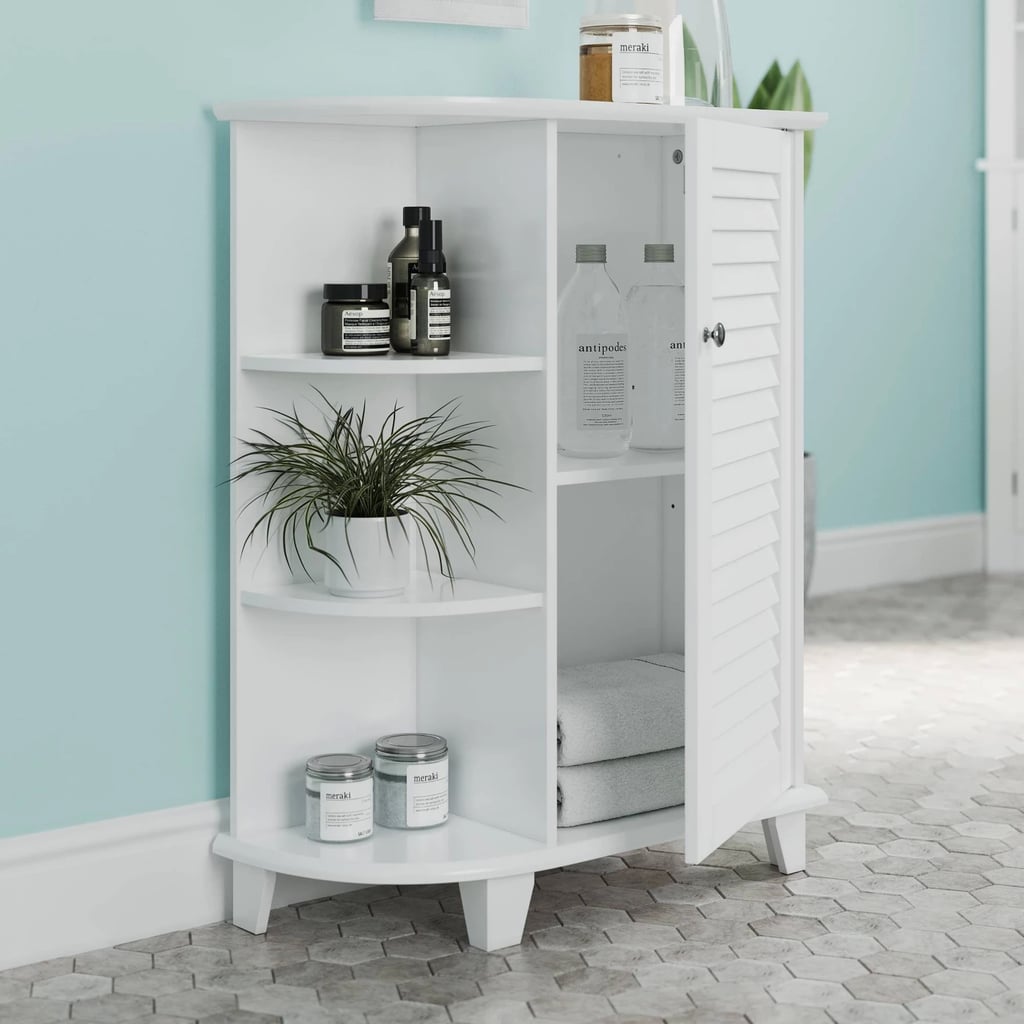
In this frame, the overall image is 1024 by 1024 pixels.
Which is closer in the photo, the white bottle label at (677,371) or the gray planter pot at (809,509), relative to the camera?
the white bottle label at (677,371)

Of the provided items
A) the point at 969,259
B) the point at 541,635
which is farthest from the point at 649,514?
the point at 969,259

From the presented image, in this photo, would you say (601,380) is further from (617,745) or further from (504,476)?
(617,745)

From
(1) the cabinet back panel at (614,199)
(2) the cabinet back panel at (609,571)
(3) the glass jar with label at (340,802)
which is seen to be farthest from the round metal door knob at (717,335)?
(3) the glass jar with label at (340,802)

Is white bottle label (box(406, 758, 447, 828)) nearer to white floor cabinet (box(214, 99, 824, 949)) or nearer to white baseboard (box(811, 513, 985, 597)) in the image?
white floor cabinet (box(214, 99, 824, 949))

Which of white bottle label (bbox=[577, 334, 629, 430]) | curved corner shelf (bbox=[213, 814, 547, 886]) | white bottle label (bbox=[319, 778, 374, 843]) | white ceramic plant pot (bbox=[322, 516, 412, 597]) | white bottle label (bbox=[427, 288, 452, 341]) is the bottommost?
curved corner shelf (bbox=[213, 814, 547, 886])

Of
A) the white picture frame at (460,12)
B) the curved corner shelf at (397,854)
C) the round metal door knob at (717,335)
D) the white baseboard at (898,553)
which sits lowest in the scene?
the curved corner shelf at (397,854)

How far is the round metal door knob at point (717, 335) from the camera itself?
1.77m

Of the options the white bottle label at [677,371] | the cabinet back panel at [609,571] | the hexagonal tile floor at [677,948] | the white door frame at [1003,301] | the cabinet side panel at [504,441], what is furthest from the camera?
the white door frame at [1003,301]

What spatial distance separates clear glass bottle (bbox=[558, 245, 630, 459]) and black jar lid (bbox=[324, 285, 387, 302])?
0.86 ft

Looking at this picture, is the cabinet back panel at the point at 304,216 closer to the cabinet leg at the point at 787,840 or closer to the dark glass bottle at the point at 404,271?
the dark glass bottle at the point at 404,271

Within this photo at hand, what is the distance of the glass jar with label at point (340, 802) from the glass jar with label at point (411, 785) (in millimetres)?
37

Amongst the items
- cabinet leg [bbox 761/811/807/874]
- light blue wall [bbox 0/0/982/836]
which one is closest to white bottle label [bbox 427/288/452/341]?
light blue wall [bbox 0/0/982/836]

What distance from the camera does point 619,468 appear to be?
188cm

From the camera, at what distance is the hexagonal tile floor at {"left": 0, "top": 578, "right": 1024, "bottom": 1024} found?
66.8 inches
